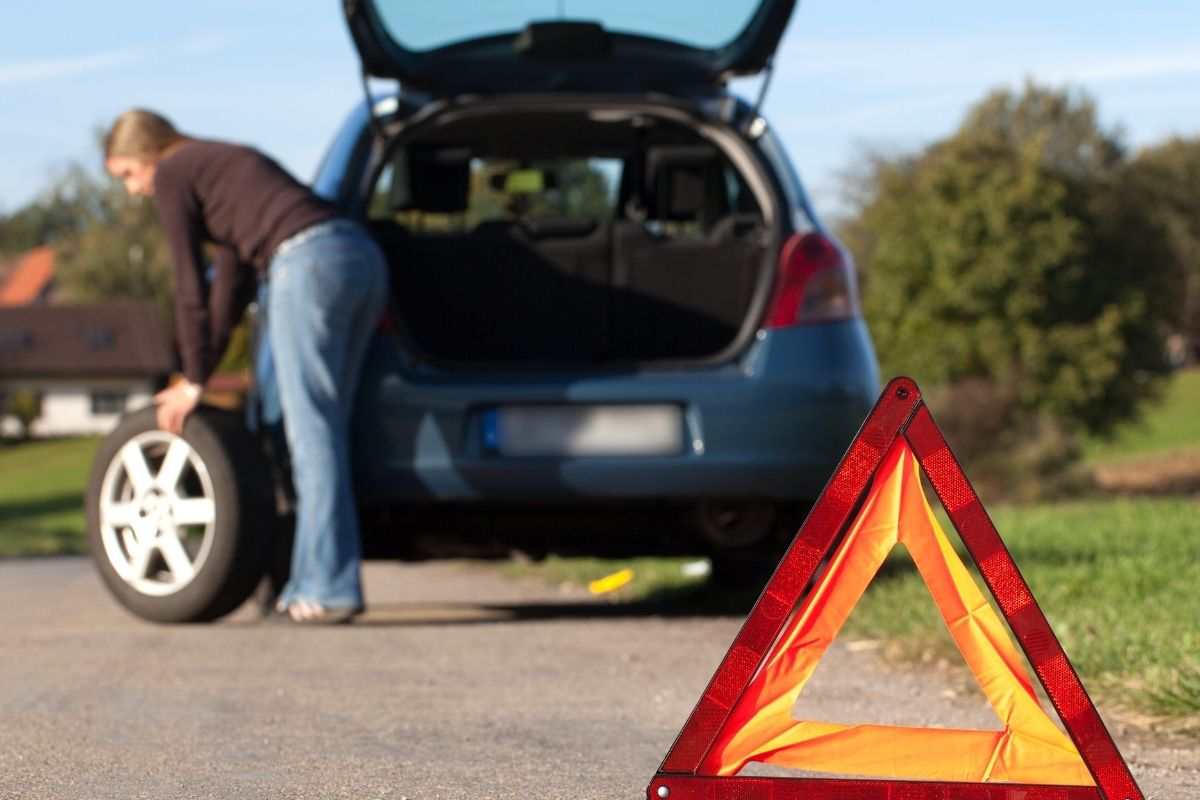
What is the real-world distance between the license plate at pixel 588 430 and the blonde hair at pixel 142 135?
1.46 metres

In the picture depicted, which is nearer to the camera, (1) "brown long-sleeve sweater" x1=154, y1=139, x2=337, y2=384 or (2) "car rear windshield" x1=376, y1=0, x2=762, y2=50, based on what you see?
(1) "brown long-sleeve sweater" x1=154, y1=139, x2=337, y2=384

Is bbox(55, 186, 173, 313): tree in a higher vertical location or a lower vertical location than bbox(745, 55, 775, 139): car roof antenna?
lower

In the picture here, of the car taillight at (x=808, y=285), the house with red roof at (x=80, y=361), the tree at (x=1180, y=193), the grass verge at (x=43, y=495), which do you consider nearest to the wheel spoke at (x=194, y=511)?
the car taillight at (x=808, y=285)

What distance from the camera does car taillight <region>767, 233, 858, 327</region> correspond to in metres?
6.59

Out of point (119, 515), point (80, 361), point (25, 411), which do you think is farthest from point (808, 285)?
point (80, 361)

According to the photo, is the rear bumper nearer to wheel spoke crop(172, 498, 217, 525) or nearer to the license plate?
the license plate

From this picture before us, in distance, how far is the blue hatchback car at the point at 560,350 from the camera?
6.48 m

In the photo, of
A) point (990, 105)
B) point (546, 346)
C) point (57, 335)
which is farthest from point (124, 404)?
point (546, 346)

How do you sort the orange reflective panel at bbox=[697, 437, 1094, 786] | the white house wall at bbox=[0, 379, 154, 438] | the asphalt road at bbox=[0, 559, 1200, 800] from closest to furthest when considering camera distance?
the orange reflective panel at bbox=[697, 437, 1094, 786] < the asphalt road at bbox=[0, 559, 1200, 800] < the white house wall at bbox=[0, 379, 154, 438]

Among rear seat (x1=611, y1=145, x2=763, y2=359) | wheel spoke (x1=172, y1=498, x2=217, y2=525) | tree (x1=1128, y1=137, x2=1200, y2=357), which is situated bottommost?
tree (x1=1128, y1=137, x2=1200, y2=357)

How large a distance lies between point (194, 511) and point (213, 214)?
965 mm

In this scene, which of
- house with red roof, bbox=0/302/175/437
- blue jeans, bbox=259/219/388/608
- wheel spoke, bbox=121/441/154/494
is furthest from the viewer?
house with red roof, bbox=0/302/175/437

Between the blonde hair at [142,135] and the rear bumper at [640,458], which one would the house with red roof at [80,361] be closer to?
the blonde hair at [142,135]

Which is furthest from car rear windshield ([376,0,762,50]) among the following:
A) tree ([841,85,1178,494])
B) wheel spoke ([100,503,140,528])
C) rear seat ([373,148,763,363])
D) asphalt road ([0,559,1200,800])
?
tree ([841,85,1178,494])
